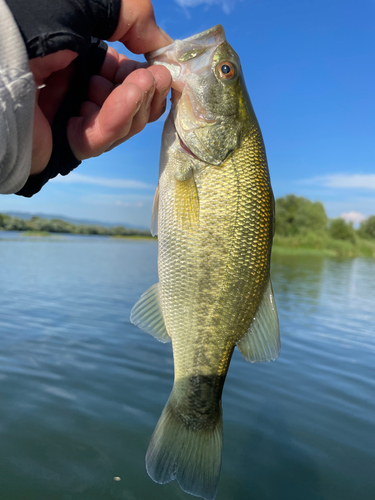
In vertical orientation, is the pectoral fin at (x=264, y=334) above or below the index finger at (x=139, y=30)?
below

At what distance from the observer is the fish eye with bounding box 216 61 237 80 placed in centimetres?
260

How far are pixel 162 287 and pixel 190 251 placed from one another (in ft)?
1.17

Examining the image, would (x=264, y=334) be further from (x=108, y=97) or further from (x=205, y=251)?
(x=108, y=97)

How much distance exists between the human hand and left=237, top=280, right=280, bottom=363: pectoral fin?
1340 millimetres

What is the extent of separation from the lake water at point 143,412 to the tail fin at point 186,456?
107cm

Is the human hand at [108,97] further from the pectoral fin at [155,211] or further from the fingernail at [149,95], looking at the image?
the pectoral fin at [155,211]

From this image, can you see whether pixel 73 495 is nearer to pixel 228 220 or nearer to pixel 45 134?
pixel 228 220

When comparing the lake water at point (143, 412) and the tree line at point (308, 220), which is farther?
the tree line at point (308, 220)

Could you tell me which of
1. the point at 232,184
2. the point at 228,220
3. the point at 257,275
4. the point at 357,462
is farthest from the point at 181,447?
the point at 357,462

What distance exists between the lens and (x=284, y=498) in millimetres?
3270

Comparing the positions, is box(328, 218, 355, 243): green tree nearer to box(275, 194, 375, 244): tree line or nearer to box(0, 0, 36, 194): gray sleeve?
box(275, 194, 375, 244): tree line

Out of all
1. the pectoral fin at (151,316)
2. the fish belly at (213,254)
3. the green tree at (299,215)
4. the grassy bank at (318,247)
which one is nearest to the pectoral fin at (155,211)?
the fish belly at (213,254)

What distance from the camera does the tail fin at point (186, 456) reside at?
7.50ft

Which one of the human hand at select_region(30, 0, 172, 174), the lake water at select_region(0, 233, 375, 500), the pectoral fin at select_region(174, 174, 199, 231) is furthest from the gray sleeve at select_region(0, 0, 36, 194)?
the lake water at select_region(0, 233, 375, 500)
